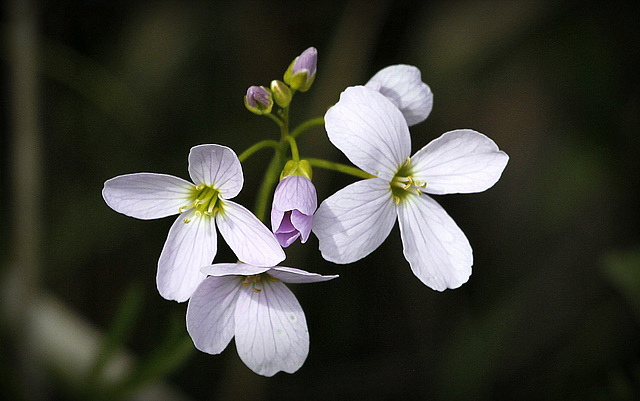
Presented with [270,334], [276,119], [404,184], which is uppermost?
[276,119]

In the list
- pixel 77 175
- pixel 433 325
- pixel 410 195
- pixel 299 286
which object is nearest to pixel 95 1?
pixel 77 175

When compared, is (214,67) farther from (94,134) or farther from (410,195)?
(410,195)

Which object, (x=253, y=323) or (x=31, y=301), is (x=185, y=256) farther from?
(x=31, y=301)

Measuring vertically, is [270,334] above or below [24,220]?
below

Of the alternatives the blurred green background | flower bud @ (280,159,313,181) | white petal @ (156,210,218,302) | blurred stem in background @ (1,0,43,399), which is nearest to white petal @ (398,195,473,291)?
flower bud @ (280,159,313,181)

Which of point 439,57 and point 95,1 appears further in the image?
point 439,57

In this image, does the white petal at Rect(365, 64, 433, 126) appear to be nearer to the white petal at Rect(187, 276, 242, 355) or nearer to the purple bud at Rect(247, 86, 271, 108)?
the purple bud at Rect(247, 86, 271, 108)

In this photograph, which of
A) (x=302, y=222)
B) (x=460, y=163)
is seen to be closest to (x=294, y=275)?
(x=302, y=222)

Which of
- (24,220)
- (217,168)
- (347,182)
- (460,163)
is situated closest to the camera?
(217,168)

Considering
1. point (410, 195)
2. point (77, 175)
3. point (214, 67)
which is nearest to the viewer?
point (410, 195)
